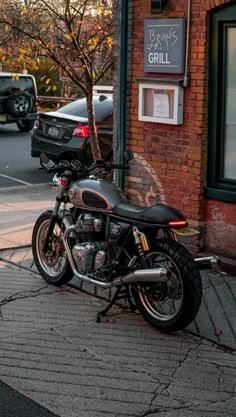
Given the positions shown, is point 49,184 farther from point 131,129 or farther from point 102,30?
point 131,129

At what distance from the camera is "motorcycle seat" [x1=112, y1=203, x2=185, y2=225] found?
631 centimetres

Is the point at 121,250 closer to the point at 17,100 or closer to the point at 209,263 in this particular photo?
the point at 209,263

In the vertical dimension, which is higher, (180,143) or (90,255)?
(180,143)

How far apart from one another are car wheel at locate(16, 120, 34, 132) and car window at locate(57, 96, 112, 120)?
284 inches

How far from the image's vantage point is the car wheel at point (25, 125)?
22.0m

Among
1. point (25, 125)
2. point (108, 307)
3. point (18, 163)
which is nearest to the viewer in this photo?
point (108, 307)

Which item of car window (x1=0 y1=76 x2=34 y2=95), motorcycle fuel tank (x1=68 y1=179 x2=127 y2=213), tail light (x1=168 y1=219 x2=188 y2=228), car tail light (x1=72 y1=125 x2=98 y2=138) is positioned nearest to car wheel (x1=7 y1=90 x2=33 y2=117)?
car window (x1=0 y1=76 x2=34 y2=95)

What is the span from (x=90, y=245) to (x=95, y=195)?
0.44 meters

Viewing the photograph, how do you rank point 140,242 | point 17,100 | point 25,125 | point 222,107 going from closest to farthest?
point 140,242, point 222,107, point 17,100, point 25,125

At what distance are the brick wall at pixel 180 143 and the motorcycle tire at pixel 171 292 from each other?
1.77m

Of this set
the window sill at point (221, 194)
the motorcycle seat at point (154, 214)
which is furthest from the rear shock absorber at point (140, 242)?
the window sill at point (221, 194)

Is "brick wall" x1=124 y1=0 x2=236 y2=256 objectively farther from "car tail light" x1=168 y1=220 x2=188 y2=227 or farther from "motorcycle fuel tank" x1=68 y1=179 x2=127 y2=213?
"car tail light" x1=168 y1=220 x2=188 y2=227

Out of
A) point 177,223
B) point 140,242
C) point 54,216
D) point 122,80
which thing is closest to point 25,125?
point 122,80

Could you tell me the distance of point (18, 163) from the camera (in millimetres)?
16281
